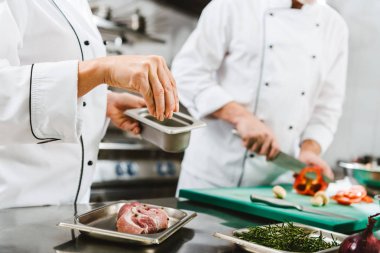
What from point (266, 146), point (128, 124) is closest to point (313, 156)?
point (266, 146)

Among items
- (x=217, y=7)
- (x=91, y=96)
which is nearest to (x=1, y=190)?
(x=91, y=96)

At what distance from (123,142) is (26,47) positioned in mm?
2237

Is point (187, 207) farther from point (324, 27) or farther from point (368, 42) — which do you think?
point (368, 42)

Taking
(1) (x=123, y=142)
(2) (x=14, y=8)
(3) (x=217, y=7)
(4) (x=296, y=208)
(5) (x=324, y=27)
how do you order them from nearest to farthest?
(2) (x=14, y=8) < (4) (x=296, y=208) < (3) (x=217, y=7) < (5) (x=324, y=27) < (1) (x=123, y=142)

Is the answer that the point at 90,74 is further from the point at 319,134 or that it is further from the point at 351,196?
the point at 319,134

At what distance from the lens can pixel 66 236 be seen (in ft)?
2.96

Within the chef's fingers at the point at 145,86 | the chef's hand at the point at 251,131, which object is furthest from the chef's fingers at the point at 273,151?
the chef's fingers at the point at 145,86

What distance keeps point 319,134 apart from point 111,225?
1358 mm

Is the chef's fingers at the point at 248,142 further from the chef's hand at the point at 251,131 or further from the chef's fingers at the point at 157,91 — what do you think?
the chef's fingers at the point at 157,91

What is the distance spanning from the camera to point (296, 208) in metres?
1.28

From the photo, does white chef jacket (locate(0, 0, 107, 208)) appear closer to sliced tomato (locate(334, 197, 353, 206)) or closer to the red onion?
the red onion

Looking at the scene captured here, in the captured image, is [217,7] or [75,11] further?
[217,7]

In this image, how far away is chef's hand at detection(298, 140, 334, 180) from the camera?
1890 mm

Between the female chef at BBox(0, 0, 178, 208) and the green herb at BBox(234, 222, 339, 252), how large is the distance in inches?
12.4
